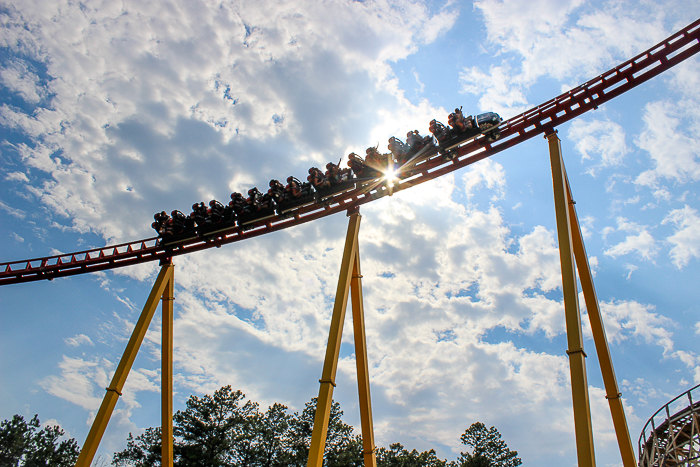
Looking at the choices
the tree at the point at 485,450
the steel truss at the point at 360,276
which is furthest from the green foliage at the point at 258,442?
the steel truss at the point at 360,276

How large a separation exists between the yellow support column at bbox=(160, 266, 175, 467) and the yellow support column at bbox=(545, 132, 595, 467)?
7.99 m

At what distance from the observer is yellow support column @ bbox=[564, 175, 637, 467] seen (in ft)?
20.7

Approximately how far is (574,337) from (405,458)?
24177 mm

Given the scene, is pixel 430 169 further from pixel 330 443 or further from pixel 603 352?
pixel 330 443

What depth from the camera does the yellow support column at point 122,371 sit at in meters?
8.34

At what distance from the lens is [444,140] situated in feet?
27.5

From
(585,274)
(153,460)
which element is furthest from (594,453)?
(153,460)

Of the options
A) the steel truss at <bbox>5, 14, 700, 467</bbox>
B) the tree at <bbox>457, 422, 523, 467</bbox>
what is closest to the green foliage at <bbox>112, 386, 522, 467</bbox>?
the tree at <bbox>457, 422, 523, 467</bbox>

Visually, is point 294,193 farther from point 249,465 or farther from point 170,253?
point 249,465

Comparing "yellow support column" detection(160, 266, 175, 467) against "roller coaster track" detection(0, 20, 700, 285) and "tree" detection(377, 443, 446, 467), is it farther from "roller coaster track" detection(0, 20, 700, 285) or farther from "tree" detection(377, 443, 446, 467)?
"tree" detection(377, 443, 446, 467)

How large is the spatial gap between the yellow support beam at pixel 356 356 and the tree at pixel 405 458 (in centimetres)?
1949

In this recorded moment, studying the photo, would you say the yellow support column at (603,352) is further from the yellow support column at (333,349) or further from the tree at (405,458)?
the tree at (405,458)

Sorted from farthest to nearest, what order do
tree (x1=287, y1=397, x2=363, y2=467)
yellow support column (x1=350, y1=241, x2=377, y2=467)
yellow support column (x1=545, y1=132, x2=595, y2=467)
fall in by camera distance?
1. tree (x1=287, y1=397, x2=363, y2=467)
2. yellow support column (x1=350, y1=241, x2=377, y2=467)
3. yellow support column (x1=545, y1=132, x2=595, y2=467)

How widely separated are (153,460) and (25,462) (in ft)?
32.4
